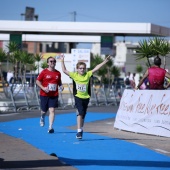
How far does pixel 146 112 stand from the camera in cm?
1598

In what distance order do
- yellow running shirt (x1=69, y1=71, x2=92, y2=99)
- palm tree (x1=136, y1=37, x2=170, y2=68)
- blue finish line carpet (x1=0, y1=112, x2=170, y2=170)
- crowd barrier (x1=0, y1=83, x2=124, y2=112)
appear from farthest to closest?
crowd barrier (x1=0, y1=83, x2=124, y2=112) < palm tree (x1=136, y1=37, x2=170, y2=68) < yellow running shirt (x1=69, y1=71, x2=92, y2=99) < blue finish line carpet (x1=0, y1=112, x2=170, y2=170)

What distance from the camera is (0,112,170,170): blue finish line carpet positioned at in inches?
414

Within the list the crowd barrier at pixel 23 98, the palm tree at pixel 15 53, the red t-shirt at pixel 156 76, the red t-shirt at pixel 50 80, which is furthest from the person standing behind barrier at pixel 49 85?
the palm tree at pixel 15 53

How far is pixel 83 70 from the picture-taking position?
569 inches

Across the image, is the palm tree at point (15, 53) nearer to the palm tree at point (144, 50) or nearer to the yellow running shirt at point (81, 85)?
the palm tree at point (144, 50)

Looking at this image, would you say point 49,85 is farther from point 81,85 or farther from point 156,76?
point 156,76

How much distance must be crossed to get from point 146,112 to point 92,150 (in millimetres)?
3931

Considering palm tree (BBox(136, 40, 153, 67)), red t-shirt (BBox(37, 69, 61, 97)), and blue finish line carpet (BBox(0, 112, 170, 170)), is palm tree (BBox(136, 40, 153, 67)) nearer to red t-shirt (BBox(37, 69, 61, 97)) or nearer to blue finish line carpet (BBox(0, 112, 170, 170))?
blue finish line carpet (BBox(0, 112, 170, 170))

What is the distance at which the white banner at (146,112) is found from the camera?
50.0 ft

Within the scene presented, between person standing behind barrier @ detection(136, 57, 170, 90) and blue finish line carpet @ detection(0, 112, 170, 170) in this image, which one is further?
person standing behind barrier @ detection(136, 57, 170, 90)

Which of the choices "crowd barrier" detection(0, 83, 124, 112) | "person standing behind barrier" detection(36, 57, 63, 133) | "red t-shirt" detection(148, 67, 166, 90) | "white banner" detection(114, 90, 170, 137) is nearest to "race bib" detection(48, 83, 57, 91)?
"person standing behind barrier" detection(36, 57, 63, 133)

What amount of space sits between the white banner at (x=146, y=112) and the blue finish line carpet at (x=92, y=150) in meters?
1.36

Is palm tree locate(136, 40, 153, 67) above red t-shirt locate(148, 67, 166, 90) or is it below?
above

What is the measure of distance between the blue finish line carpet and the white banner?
1.36 m
